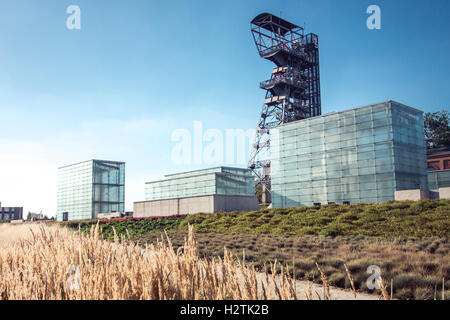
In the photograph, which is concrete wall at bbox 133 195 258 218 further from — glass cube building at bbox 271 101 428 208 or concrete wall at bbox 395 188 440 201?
concrete wall at bbox 395 188 440 201

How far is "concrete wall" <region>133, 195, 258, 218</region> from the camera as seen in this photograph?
112 feet

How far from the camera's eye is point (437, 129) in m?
73.3

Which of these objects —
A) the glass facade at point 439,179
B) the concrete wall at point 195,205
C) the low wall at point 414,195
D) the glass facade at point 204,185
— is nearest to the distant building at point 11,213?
the glass facade at point 204,185

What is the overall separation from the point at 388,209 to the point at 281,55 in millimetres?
54696

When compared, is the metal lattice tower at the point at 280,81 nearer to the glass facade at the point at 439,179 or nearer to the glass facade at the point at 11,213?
the glass facade at the point at 439,179

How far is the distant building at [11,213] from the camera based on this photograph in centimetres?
12628

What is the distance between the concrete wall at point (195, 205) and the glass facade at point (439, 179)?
26.3m

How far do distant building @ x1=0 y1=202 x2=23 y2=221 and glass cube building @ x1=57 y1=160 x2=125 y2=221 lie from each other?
58.0 metres

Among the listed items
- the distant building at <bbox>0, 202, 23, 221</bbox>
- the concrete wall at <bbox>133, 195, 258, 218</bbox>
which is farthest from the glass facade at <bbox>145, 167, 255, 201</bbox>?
the distant building at <bbox>0, 202, 23, 221</bbox>

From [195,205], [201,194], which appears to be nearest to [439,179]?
[201,194]

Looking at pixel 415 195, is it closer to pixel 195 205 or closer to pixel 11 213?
pixel 195 205

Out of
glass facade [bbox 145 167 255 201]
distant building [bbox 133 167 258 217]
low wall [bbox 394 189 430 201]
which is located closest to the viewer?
low wall [bbox 394 189 430 201]

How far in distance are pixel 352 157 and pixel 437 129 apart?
4315 centimetres
